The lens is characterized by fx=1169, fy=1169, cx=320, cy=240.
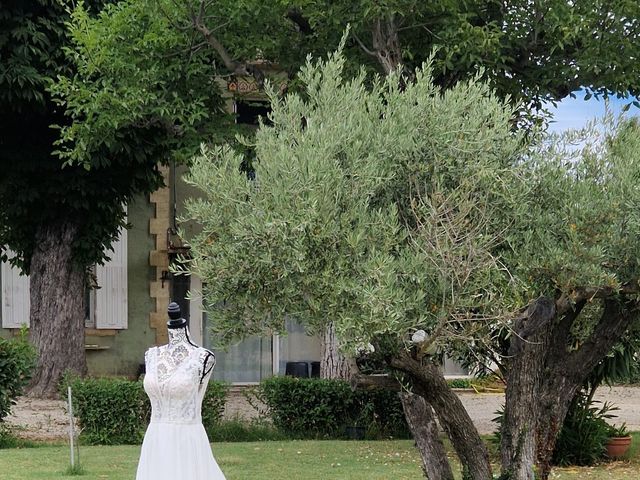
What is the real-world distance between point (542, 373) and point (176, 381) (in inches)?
153

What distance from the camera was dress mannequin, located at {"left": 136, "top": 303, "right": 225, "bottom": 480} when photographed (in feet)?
25.2

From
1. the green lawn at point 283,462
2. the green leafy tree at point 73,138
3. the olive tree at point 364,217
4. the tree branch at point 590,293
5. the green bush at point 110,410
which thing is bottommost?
the green lawn at point 283,462

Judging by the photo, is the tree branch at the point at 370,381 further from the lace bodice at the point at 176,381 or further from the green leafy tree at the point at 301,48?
the green leafy tree at the point at 301,48

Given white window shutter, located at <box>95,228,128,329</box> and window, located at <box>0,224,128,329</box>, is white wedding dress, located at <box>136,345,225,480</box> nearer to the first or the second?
window, located at <box>0,224,128,329</box>

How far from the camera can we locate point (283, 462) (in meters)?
12.8

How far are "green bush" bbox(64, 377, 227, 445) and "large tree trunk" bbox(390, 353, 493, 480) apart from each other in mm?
5737

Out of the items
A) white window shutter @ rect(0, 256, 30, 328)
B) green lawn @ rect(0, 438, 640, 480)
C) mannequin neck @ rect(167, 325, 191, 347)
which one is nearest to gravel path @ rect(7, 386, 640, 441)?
green lawn @ rect(0, 438, 640, 480)

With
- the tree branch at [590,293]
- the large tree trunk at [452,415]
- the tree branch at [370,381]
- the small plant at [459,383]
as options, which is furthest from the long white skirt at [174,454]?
the small plant at [459,383]

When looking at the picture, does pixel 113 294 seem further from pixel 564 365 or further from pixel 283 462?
pixel 564 365

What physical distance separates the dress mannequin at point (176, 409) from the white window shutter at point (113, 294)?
50.2 ft

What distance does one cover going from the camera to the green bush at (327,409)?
14945mm

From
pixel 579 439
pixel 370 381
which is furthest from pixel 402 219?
pixel 579 439

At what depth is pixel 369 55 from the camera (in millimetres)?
13555

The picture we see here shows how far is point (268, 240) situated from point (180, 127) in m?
7.58
